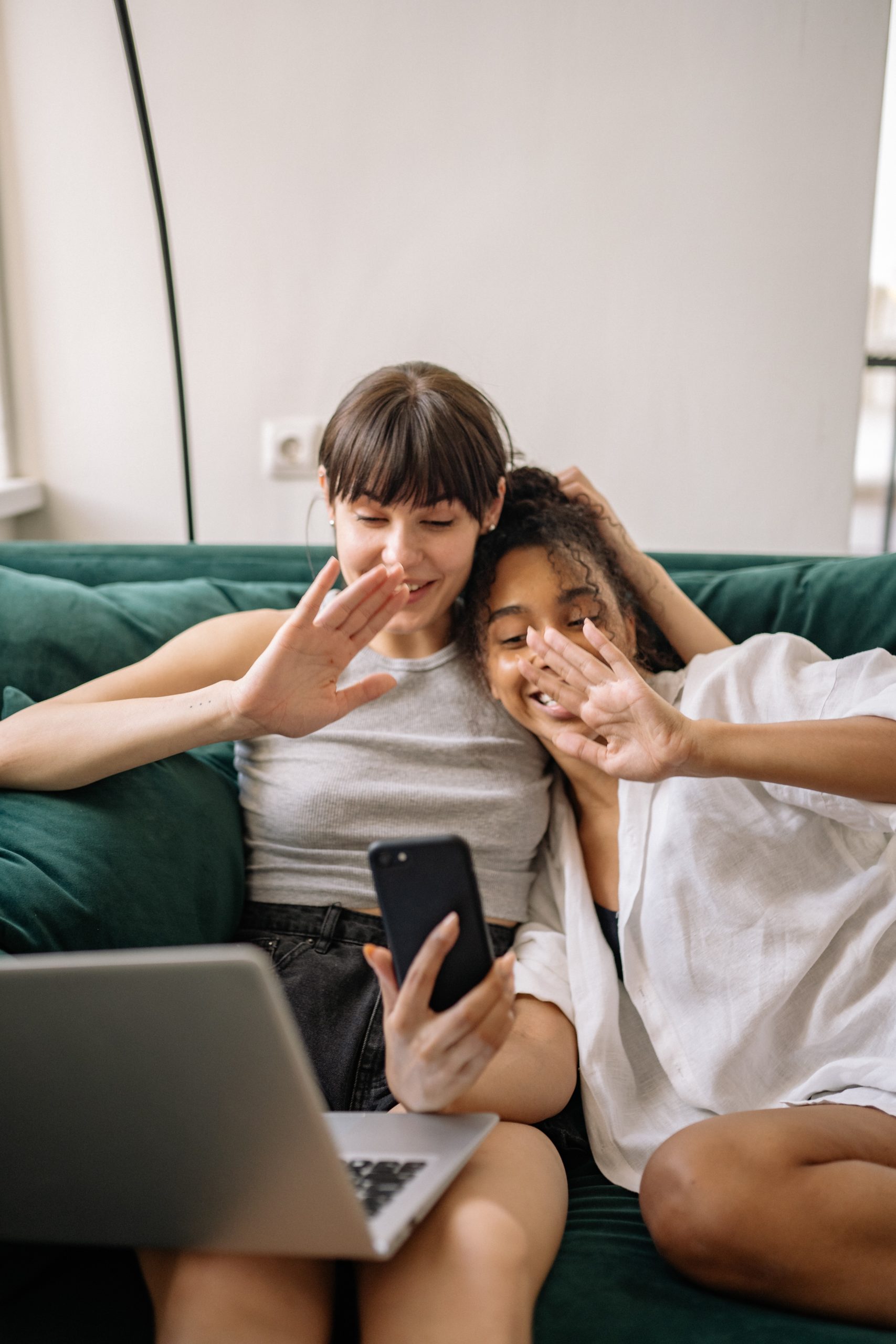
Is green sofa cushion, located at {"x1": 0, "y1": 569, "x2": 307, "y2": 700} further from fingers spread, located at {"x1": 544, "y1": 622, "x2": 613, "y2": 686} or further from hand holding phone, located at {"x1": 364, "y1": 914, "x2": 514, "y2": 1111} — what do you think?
hand holding phone, located at {"x1": 364, "y1": 914, "x2": 514, "y2": 1111}

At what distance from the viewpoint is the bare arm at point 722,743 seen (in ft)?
3.20

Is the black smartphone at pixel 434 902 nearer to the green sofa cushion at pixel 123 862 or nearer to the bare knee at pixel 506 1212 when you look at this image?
the bare knee at pixel 506 1212

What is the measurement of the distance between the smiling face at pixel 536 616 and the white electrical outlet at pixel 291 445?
36.0 inches

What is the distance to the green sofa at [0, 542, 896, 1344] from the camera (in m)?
0.77

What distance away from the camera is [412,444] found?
3.64ft

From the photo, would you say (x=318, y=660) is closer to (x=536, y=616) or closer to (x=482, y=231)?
(x=536, y=616)

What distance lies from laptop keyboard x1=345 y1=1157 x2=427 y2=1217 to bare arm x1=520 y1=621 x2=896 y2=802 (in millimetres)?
440

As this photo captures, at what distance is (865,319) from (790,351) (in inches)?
5.9

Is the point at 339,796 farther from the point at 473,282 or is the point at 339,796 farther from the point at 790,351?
the point at 790,351

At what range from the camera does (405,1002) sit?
75cm

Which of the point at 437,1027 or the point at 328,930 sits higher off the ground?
the point at 437,1027

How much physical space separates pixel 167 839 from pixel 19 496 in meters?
1.19

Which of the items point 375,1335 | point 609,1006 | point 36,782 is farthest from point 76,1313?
point 609,1006

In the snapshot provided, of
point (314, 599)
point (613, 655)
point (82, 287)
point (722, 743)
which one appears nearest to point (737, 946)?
point (722, 743)
